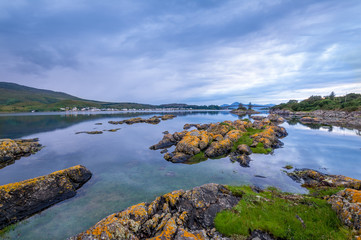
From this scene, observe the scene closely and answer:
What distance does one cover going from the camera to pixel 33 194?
37.5 feet

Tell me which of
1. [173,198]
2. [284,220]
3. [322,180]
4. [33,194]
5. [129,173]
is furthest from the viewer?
[129,173]

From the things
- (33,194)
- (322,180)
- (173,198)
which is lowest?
(322,180)

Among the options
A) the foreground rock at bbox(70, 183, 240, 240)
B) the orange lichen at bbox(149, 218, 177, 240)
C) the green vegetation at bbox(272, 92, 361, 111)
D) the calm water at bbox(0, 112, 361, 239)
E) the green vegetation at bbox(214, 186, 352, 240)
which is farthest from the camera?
the green vegetation at bbox(272, 92, 361, 111)

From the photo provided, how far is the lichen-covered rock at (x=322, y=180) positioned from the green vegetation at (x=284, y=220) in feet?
19.7

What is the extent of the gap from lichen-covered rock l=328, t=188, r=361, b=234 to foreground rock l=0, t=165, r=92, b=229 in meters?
19.4

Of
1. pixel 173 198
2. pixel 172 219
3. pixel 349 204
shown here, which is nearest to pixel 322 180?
pixel 349 204

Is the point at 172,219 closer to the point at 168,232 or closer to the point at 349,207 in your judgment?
the point at 168,232

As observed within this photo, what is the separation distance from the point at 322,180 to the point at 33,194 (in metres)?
26.7

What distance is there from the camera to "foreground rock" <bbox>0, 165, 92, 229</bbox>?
10102 millimetres

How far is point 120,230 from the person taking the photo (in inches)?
275

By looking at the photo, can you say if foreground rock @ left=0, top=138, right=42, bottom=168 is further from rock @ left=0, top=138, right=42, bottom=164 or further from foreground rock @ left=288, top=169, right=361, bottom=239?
foreground rock @ left=288, top=169, right=361, bottom=239

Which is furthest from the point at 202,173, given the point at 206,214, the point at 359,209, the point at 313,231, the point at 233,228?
the point at 359,209

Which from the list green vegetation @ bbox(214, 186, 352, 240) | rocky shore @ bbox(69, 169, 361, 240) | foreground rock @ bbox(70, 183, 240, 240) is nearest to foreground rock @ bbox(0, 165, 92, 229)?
foreground rock @ bbox(70, 183, 240, 240)

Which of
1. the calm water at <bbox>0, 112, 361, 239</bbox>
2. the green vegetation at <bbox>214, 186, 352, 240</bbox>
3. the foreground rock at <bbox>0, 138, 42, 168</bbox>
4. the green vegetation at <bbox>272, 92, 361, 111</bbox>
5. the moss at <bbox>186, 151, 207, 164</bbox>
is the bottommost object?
the calm water at <bbox>0, 112, 361, 239</bbox>
